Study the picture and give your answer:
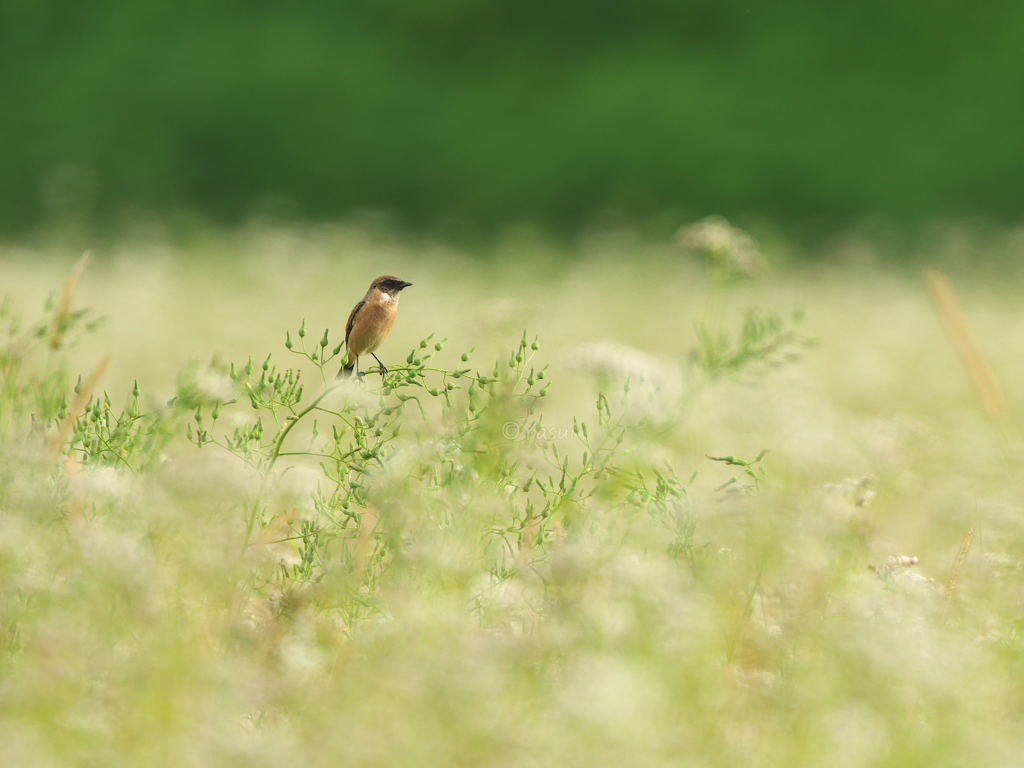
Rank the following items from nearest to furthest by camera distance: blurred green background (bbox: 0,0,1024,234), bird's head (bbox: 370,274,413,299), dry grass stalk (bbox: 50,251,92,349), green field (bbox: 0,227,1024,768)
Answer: green field (bbox: 0,227,1024,768)
dry grass stalk (bbox: 50,251,92,349)
bird's head (bbox: 370,274,413,299)
blurred green background (bbox: 0,0,1024,234)

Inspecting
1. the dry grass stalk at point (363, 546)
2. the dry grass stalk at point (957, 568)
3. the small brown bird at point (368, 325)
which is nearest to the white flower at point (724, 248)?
the small brown bird at point (368, 325)

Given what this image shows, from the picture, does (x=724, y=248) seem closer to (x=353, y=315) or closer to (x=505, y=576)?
(x=353, y=315)

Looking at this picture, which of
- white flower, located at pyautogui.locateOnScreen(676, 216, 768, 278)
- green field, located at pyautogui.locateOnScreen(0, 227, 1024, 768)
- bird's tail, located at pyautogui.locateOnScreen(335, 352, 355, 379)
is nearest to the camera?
green field, located at pyautogui.locateOnScreen(0, 227, 1024, 768)

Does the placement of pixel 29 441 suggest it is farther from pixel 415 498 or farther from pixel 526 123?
pixel 526 123

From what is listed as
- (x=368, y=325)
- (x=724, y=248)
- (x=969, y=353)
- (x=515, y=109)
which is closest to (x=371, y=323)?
(x=368, y=325)

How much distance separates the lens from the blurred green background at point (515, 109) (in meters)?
12.5

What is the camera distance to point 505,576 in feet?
6.95

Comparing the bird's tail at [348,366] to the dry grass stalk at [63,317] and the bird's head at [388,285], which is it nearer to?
the bird's head at [388,285]

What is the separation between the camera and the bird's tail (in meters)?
2.46

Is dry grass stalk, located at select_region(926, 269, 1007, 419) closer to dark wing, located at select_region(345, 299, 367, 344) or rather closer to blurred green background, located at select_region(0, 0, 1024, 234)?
dark wing, located at select_region(345, 299, 367, 344)

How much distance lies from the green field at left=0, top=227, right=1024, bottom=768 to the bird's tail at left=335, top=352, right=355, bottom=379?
0.10m

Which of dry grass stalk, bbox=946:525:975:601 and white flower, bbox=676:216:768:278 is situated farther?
Answer: white flower, bbox=676:216:768:278

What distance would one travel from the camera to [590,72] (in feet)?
44.7

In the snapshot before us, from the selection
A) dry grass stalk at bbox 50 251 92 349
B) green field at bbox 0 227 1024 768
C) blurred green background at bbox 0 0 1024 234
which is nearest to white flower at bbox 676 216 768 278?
green field at bbox 0 227 1024 768
